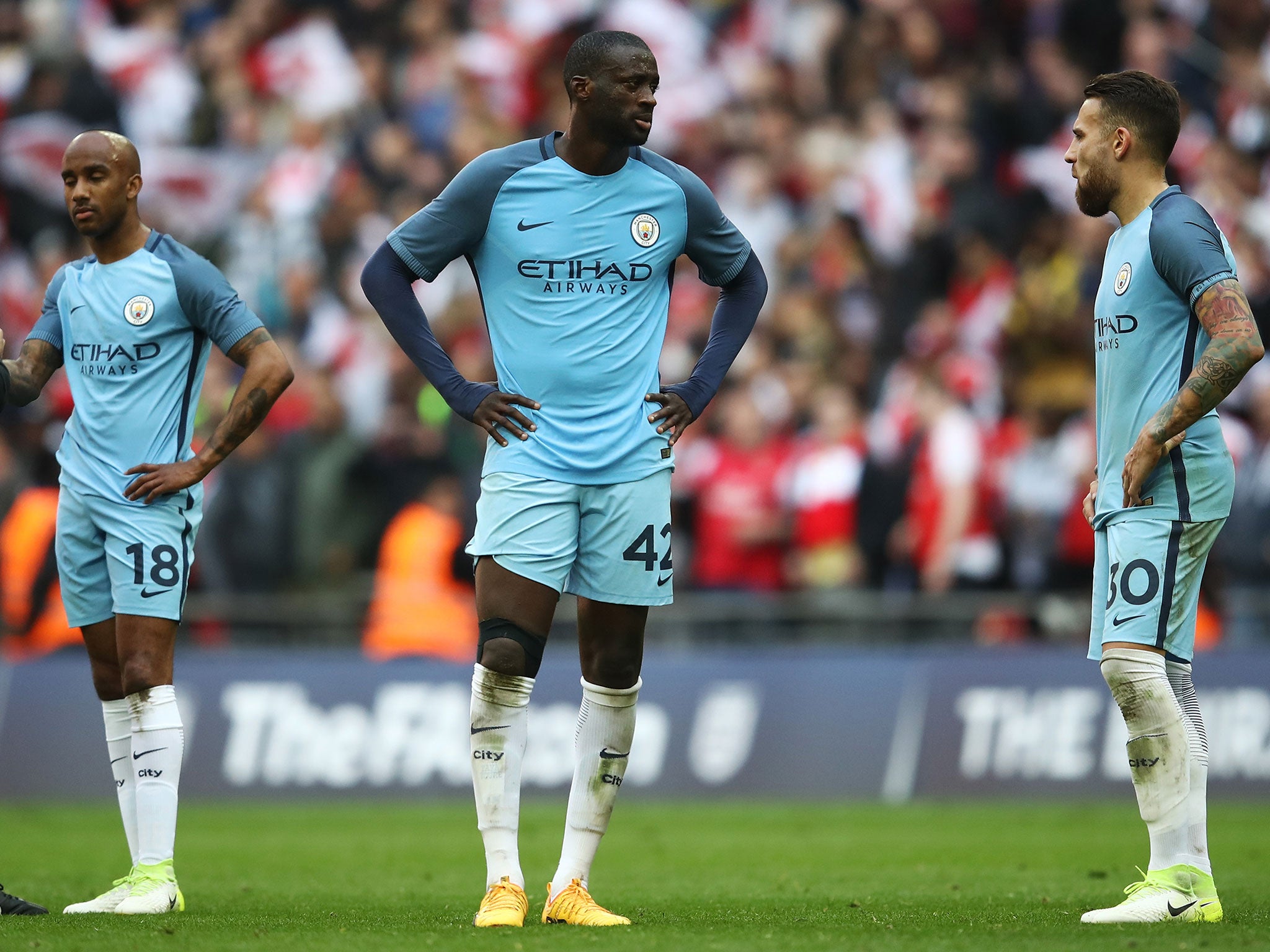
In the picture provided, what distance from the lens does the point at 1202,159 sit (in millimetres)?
15641

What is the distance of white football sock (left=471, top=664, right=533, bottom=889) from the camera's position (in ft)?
22.4

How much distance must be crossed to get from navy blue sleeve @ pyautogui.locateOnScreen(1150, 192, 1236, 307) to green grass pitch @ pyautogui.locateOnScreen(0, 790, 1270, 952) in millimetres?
2229

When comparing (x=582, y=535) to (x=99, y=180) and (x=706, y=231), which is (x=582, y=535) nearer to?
(x=706, y=231)

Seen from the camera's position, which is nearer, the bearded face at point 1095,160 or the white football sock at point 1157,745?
the white football sock at point 1157,745

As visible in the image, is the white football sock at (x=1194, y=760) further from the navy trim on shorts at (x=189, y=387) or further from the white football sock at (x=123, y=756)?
the white football sock at (x=123, y=756)

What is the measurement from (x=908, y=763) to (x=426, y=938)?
8.16 m

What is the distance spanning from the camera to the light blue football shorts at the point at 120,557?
7.54 meters

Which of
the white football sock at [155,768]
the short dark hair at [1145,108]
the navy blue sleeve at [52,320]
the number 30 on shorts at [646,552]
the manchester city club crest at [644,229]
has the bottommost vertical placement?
the white football sock at [155,768]

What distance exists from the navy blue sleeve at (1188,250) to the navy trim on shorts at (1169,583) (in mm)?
832

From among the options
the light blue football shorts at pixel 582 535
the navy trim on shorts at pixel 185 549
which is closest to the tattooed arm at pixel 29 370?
the navy trim on shorts at pixel 185 549

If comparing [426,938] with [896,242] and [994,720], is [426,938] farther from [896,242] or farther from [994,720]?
[896,242]

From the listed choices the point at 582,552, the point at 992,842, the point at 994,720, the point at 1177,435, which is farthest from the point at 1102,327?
the point at 994,720

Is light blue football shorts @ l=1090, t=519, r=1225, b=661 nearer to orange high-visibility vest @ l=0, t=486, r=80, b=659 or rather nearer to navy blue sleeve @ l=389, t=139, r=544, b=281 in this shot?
navy blue sleeve @ l=389, t=139, r=544, b=281

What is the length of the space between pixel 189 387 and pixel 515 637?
1941 millimetres
